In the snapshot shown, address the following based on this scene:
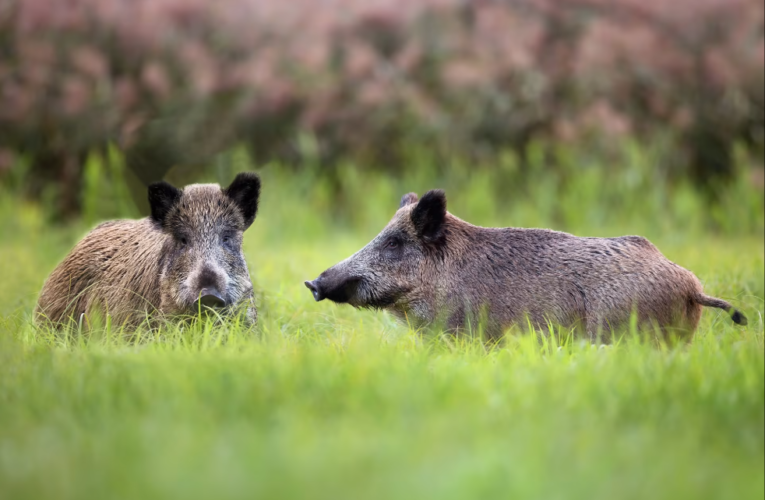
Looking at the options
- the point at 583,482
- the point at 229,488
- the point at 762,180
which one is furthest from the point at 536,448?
the point at 762,180

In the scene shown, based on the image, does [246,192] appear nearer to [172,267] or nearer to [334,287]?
[172,267]

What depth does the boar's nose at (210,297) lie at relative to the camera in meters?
4.92

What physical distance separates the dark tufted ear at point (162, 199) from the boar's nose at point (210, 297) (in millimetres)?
678

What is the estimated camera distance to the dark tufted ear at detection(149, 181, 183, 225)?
17.2 ft

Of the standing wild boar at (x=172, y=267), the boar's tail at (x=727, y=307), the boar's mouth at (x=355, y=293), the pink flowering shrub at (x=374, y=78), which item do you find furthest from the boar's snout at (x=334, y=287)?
the pink flowering shrub at (x=374, y=78)

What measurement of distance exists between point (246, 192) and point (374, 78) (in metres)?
8.76

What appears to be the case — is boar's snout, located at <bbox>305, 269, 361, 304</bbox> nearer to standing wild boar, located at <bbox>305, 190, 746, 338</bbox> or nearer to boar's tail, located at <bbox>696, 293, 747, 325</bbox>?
standing wild boar, located at <bbox>305, 190, 746, 338</bbox>

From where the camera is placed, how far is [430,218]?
18.3ft

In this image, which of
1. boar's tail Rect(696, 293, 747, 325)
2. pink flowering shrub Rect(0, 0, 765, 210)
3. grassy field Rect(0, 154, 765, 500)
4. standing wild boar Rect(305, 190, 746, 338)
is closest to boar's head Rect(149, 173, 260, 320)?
grassy field Rect(0, 154, 765, 500)

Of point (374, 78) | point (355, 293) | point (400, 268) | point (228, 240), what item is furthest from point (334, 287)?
point (374, 78)

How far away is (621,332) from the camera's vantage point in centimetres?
498

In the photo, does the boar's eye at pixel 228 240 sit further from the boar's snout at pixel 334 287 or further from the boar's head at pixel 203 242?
the boar's snout at pixel 334 287

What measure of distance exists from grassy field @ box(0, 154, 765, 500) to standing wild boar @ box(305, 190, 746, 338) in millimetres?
254

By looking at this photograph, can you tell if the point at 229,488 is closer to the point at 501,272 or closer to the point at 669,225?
the point at 501,272
